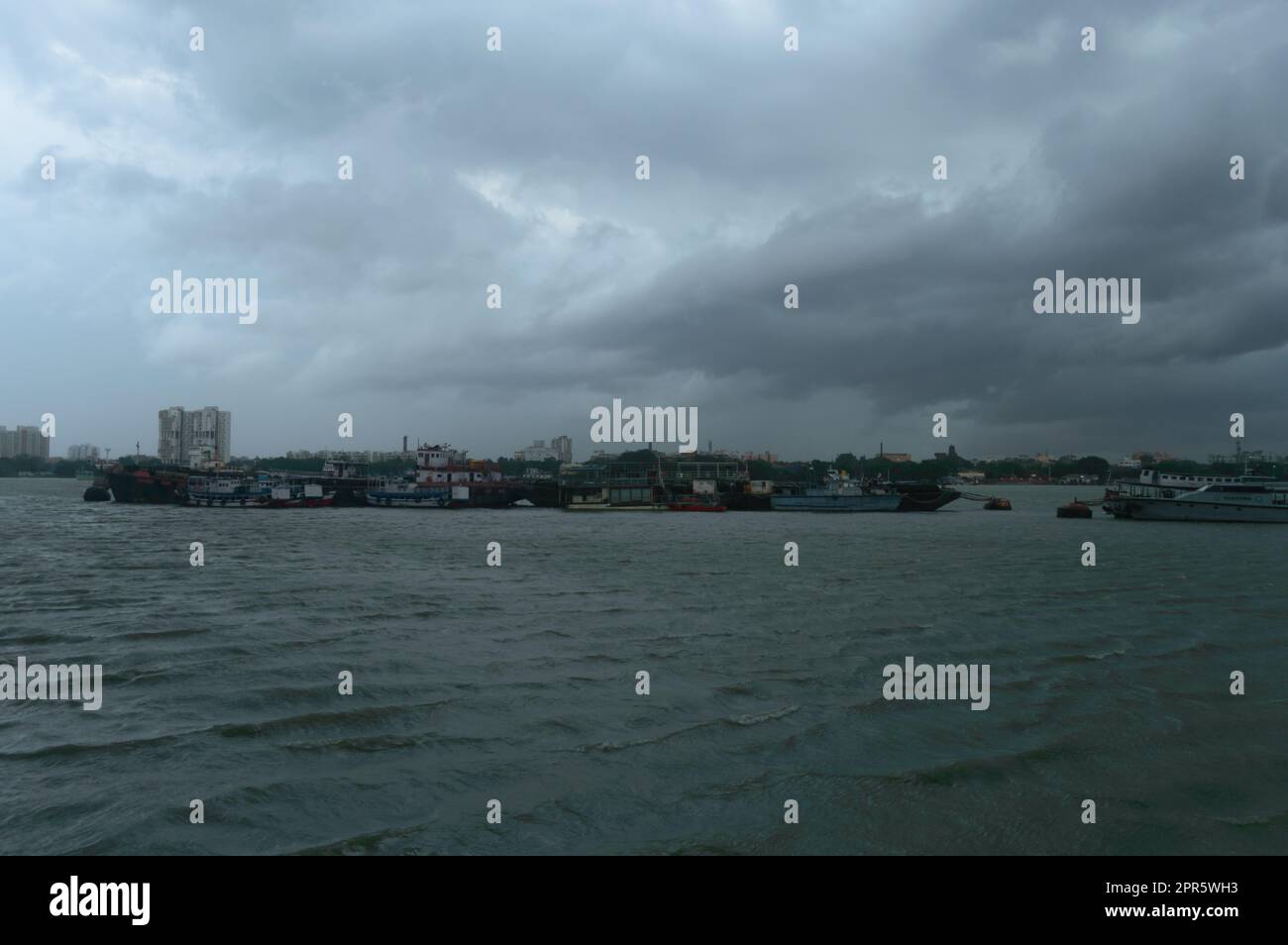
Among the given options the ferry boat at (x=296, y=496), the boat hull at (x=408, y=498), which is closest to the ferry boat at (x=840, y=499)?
the boat hull at (x=408, y=498)

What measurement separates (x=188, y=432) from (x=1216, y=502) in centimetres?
13683

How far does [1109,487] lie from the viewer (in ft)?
287

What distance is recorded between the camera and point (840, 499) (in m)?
87.4

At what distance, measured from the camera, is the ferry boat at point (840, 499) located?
85.4 metres

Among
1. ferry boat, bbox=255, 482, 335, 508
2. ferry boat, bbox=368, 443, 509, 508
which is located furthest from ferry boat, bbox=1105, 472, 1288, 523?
ferry boat, bbox=255, 482, 335, 508

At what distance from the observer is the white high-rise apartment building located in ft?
417

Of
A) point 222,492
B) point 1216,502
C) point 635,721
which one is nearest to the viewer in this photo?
point 635,721

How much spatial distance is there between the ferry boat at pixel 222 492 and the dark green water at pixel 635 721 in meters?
61.1

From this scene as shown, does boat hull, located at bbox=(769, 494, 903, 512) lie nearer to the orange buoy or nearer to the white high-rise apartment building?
the orange buoy

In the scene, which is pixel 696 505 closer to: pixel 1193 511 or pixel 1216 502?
pixel 1193 511

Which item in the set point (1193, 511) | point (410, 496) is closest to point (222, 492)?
point (410, 496)
